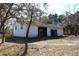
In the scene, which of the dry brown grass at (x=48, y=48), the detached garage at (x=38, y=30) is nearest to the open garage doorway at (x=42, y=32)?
the detached garage at (x=38, y=30)

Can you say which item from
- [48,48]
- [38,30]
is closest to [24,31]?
[38,30]

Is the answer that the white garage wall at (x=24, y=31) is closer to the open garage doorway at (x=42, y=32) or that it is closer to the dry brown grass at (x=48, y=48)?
the open garage doorway at (x=42, y=32)

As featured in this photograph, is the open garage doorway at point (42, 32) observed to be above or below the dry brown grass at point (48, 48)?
above

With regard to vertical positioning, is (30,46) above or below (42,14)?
below

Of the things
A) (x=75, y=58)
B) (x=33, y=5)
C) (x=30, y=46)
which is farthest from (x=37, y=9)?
(x=75, y=58)

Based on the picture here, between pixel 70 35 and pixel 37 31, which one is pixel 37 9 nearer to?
pixel 37 31

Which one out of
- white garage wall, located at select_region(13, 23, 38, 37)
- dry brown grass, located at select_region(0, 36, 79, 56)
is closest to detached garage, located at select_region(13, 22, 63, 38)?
white garage wall, located at select_region(13, 23, 38, 37)

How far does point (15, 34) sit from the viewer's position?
490cm

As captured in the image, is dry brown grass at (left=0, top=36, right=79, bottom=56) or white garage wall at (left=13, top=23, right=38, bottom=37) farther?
white garage wall at (left=13, top=23, right=38, bottom=37)

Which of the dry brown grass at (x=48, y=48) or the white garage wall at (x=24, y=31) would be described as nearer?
Result: the dry brown grass at (x=48, y=48)

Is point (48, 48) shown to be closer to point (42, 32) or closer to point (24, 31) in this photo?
point (42, 32)

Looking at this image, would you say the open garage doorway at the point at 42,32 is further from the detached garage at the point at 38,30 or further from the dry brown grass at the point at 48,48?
the dry brown grass at the point at 48,48

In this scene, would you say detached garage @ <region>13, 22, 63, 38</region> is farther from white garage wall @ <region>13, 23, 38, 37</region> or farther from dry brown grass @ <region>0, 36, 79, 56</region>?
dry brown grass @ <region>0, 36, 79, 56</region>

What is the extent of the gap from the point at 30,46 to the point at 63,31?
2.26 feet
